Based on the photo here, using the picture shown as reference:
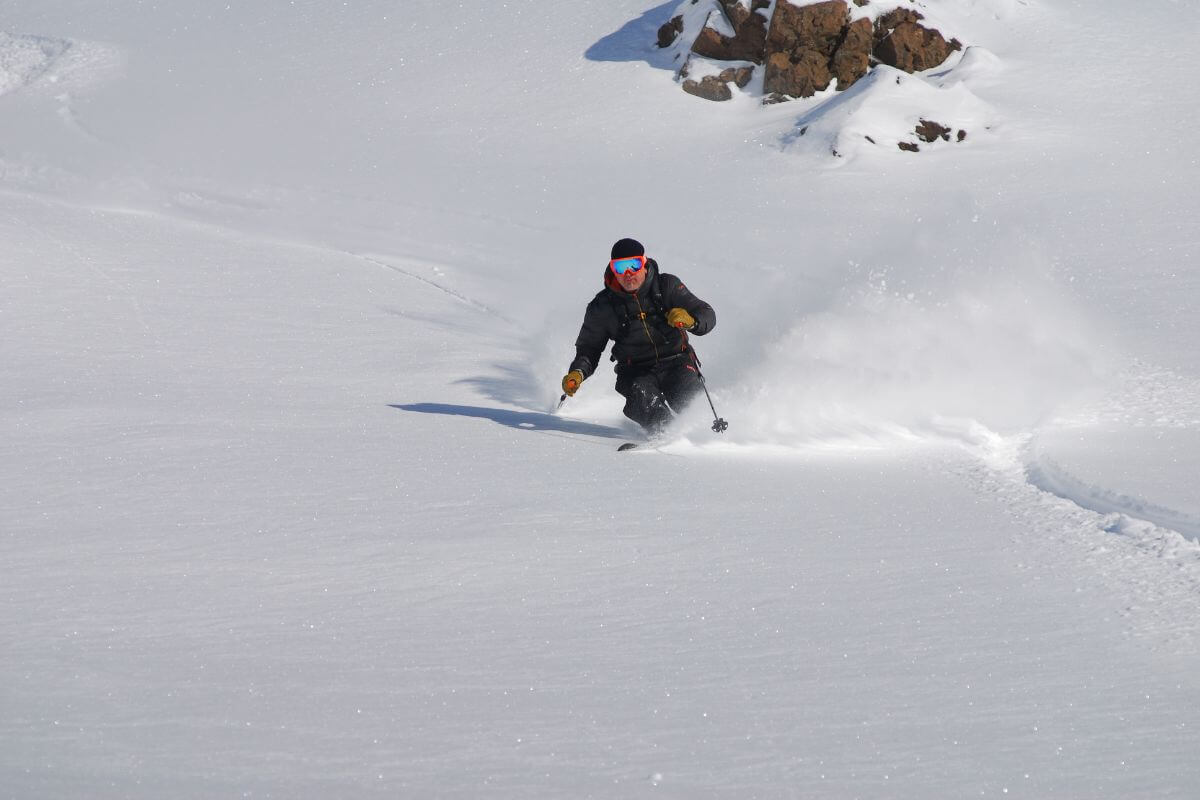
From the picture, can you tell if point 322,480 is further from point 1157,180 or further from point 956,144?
point 956,144

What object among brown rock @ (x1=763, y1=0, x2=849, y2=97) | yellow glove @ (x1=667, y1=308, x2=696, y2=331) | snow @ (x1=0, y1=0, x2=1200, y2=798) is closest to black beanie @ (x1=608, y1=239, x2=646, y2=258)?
yellow glove @ (x1=667, y1=308, x2=696, y2=331)

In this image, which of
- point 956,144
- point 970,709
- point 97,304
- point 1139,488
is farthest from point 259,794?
point 956,144

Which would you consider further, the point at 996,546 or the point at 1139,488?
the point at 1139,488

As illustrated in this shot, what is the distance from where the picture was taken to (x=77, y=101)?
88.4 ft

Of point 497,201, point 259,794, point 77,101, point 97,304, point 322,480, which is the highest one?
point 259,794

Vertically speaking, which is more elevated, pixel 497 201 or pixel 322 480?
pixel 322 480

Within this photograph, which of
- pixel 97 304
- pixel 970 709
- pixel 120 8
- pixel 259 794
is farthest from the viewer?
pixel 120 8

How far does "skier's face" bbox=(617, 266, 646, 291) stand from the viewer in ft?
26.0

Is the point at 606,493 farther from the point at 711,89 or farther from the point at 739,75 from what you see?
the point at 739,75

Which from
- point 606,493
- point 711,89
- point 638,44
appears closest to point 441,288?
point 606,493

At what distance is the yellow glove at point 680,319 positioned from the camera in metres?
7.78

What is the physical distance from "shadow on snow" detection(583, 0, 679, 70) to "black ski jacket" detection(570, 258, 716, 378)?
701 inches

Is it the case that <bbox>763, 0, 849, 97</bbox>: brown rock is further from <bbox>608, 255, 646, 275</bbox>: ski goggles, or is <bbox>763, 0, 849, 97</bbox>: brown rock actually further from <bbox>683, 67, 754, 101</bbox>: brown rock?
<bbox>608, 255, 646, 275</bbox>: ski goggles

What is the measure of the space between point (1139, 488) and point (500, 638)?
3379 millimetres
